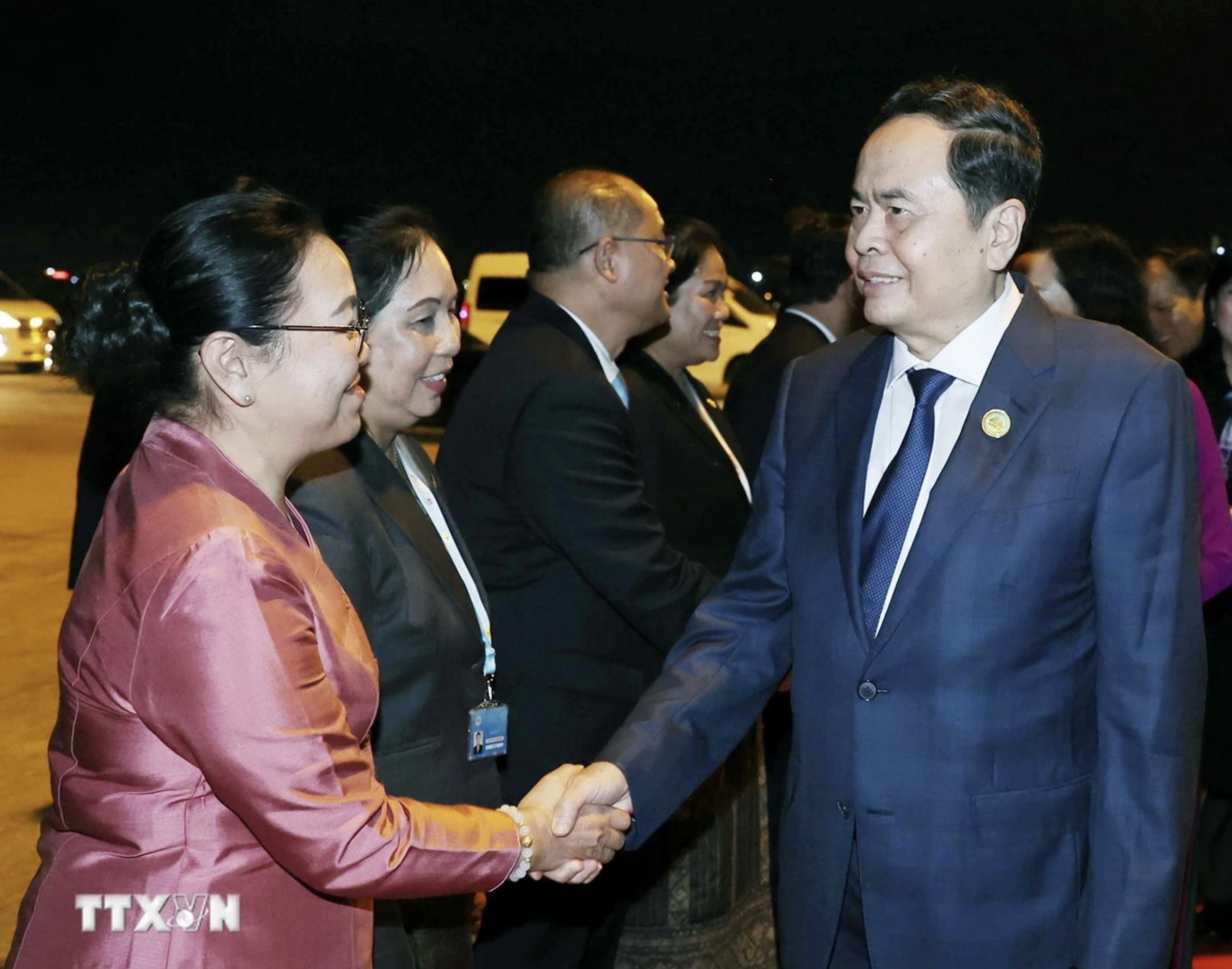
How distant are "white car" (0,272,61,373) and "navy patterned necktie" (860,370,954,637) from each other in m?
17.0

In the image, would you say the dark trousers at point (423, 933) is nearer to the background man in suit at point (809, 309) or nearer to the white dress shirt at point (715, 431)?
the white dress shirt at point (715, 431)

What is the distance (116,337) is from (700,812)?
232 cm

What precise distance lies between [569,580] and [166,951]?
5.83 ft

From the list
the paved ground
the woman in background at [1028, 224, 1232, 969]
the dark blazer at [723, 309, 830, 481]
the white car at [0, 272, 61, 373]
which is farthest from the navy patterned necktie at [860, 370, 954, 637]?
the white car at [0, 272, 61, 373]

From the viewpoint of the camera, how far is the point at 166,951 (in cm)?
182

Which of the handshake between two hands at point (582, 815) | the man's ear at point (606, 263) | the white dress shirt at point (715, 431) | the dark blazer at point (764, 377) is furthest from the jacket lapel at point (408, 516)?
the dark blazer at point (764, 377)

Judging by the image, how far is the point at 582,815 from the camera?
2.44 metres

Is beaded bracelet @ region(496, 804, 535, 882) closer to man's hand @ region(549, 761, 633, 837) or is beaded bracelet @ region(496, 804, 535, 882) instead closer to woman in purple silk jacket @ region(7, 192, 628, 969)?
woman in purple silk jacket @ region(7, 192, 628, 969)

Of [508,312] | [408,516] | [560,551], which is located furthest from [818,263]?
[508,312]

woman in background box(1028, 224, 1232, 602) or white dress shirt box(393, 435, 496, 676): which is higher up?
woman in background box(1028, 224, 1232, 602)

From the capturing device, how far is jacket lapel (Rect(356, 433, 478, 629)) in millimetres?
2566

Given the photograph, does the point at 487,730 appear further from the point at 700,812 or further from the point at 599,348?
the point at 599,348

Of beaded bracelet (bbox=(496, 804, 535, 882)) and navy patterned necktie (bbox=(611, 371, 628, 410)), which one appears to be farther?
navy patterned necktie (bbox=(611, 371, 628, 410))

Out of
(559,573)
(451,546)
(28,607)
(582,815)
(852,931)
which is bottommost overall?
(28,607)
